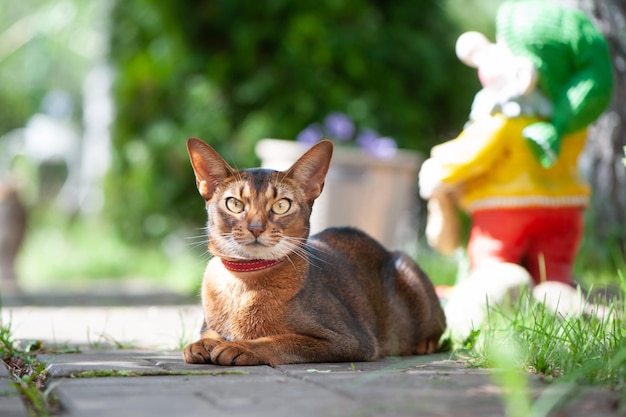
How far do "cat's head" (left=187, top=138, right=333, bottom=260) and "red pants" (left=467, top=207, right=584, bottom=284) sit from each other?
131cm

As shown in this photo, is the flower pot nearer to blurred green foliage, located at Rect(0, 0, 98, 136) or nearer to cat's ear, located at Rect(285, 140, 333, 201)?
cat's ear, located at Rect(285, 140, 333, 201)

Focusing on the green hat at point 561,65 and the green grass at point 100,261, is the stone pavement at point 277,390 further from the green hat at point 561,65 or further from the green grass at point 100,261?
the green grass at point 100,261

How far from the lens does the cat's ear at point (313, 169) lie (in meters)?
3.22

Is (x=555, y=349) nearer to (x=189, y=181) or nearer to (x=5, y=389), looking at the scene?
(x=5, y=389)

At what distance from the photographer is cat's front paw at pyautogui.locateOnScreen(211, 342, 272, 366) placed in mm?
2773

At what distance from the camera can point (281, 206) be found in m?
3.07

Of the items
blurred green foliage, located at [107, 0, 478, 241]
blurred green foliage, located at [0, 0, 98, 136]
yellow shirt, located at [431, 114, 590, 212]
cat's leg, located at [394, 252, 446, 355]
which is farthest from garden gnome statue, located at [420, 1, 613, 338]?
blurred green foliage, located at [0, 0, 98, 136]

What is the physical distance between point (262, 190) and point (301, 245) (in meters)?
0.29

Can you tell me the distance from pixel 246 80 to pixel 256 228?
5.83 meters

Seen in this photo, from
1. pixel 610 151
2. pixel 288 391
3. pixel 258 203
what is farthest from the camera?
pixel 610 151

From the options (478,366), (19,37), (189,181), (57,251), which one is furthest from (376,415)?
(19,37)

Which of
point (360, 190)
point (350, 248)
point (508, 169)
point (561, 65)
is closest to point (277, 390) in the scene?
point (350, 248)

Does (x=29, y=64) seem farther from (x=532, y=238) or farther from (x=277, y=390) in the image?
(x=277, y=390)

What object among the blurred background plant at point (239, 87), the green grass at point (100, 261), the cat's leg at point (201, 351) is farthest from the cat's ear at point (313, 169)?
the green grass at point (100, 261)
